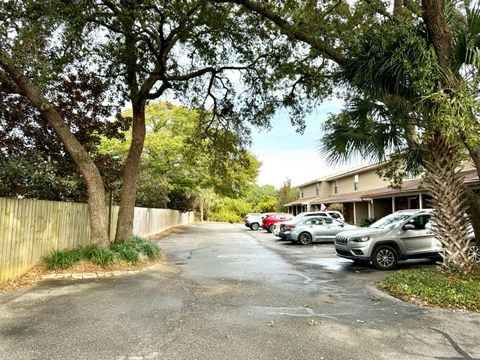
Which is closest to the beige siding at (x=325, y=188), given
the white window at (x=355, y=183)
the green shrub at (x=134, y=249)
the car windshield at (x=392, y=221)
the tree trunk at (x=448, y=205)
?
the white window at (x=355, y=183)

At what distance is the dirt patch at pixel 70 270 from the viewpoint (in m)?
7.65

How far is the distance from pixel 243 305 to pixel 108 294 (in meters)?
2.69

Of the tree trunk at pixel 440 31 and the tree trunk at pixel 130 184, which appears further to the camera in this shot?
the tree trunk at pixel 130 184

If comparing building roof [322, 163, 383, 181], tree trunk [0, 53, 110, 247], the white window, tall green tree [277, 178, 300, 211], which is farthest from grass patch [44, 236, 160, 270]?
tall green tree [277, 178, 300, 211]

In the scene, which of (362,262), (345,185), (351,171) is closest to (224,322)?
(362,262)

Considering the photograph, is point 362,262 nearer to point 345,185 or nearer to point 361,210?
point 361,210

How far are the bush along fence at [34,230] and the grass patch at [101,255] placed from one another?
383 millimetres

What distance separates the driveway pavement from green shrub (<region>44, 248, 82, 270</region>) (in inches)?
35.5

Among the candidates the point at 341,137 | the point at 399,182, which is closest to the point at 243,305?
the point at 341,137

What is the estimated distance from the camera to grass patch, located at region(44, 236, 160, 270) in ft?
29.7

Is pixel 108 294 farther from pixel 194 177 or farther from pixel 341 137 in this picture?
pixel 194 177

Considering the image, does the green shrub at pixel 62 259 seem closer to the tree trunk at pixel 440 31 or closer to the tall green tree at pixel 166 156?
the tall green tree at pixel 166 156

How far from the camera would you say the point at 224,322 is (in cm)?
547

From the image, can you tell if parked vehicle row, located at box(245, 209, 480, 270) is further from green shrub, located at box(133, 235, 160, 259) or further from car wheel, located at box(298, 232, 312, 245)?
car wheel, located at box(298, 232, 312, 245)
